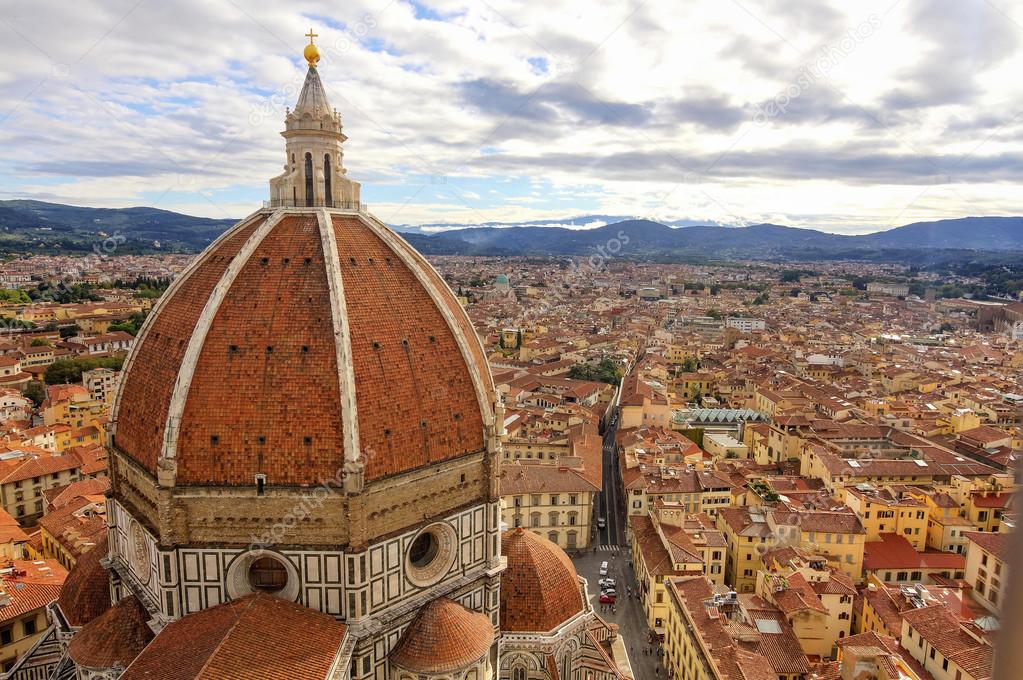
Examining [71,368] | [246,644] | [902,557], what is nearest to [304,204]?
[246,644]

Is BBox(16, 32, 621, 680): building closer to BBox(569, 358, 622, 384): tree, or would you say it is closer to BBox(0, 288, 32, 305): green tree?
BBox(569, 358, 622, 384): tree

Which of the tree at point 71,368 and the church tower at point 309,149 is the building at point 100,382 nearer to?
the tree at point 71,368

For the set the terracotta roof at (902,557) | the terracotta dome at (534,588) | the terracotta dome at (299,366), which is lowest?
the terracotta roof at (902,557)

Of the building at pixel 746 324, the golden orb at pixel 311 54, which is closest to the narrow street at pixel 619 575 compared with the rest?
the golden orb at pixel 311 54

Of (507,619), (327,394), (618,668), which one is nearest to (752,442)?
(618,668)

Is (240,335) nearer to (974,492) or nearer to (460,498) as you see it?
(460,498)

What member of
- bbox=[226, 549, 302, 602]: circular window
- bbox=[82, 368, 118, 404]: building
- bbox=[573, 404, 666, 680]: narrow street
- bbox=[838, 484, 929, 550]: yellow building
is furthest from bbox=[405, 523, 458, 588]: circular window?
bbox=[82, 368, 118, 404]: building
